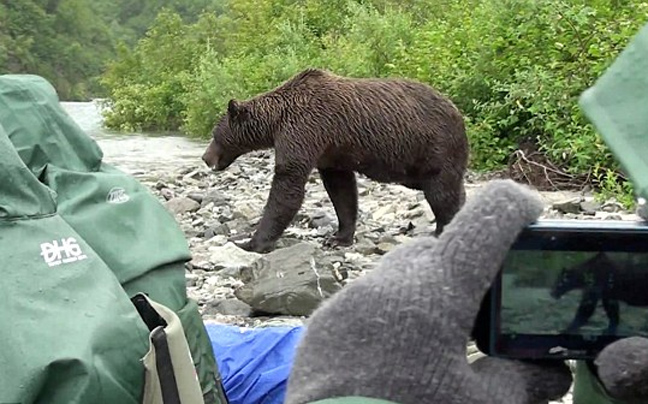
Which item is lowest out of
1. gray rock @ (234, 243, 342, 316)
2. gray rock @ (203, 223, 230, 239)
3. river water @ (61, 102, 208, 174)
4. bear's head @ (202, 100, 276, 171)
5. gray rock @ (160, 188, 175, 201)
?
river water @ (61, 102, 208, 174)

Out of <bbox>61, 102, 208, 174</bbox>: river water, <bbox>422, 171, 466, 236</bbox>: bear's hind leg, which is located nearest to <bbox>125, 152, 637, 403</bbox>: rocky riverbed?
<bbox>422, 171, 466, 236</bbox>: bear's hind leg

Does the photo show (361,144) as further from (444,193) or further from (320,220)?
(320,220)

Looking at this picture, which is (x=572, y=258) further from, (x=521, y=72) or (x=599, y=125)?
(x=521, y=72)

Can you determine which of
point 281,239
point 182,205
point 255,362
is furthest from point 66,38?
point 255,362

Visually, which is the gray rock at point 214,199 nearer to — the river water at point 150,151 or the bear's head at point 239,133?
the bear's head at point 239,133

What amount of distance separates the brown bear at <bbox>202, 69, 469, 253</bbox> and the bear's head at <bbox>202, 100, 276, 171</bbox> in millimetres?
171

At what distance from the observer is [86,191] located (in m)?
2.31

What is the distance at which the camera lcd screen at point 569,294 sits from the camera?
3.50ft

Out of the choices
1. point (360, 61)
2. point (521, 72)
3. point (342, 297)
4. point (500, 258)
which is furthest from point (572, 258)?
point (360, 61)

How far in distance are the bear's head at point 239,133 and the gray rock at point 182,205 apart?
5.76 feet

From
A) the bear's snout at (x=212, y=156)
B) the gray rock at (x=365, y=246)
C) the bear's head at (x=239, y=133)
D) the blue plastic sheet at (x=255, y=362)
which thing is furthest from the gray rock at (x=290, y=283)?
the bear's snout at (x=212, y=156)

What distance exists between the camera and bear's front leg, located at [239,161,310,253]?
320 inches

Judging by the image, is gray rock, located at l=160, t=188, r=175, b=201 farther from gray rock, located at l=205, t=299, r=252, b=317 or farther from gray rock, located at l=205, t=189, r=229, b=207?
gray rock, located at l=205, t=299, r=252, b=317

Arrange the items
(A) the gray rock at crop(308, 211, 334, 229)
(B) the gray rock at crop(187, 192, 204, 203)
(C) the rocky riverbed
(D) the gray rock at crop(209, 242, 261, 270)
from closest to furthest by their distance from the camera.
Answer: (C) the rocky riverbed → (D) the gray rock at crop(209, 242, 261, 270) → (A) the gray rock at crop(308, 211, 334, 229) → (B) the gray rock at crop(187, 192, 204, 203)
